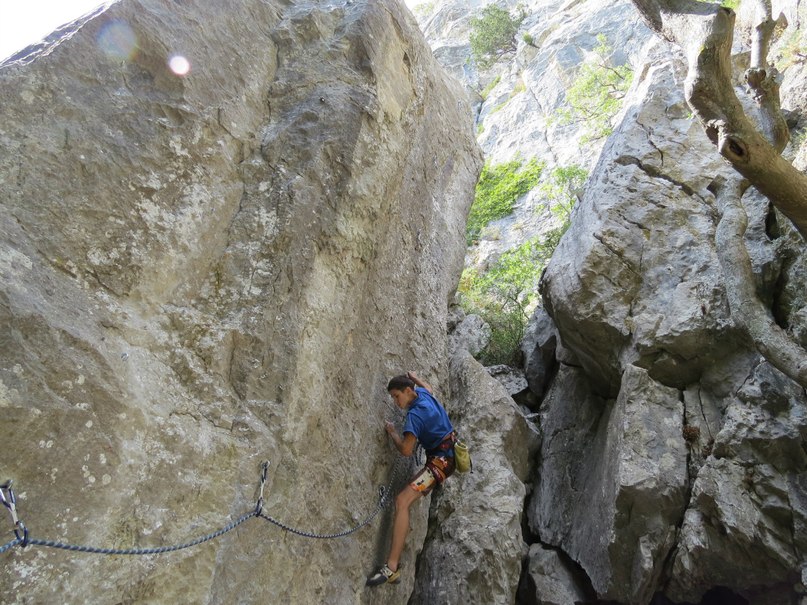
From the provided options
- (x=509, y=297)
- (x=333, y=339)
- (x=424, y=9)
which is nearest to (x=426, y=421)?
(x=333, y=339)

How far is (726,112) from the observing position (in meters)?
5.50

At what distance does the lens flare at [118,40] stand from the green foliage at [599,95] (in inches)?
567

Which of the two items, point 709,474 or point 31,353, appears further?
point 709,474

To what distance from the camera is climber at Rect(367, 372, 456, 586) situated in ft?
18.1

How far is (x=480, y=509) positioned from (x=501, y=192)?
1478cm

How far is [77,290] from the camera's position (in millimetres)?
3588

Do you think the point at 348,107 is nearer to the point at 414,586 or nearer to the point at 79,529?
the point at 79,529

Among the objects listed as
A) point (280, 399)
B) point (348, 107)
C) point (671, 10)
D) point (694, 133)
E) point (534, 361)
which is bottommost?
point (534, 361)

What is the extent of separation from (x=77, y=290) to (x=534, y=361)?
7.71m

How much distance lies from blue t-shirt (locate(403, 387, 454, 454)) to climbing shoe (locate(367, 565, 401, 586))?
1236mm

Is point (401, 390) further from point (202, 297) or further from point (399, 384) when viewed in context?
point (202, 297)

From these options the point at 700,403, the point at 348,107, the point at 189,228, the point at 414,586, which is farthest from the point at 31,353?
the point at 700,403

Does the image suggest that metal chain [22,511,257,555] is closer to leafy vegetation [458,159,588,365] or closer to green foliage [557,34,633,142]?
leafy vegetation [458,159,588,365]

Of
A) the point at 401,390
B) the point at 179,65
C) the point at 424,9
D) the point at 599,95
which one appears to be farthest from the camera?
the point at 424,9
